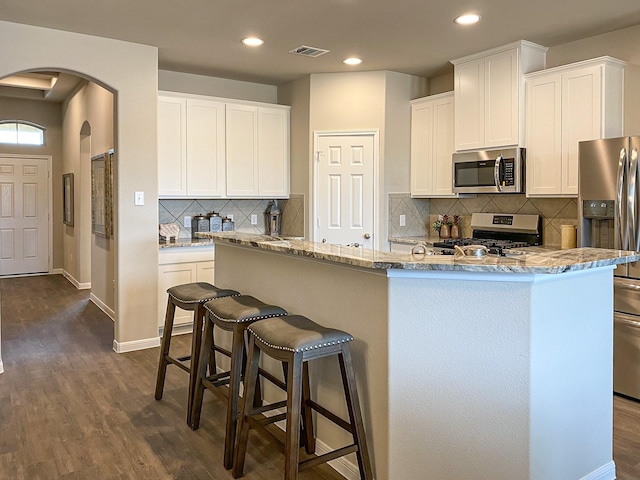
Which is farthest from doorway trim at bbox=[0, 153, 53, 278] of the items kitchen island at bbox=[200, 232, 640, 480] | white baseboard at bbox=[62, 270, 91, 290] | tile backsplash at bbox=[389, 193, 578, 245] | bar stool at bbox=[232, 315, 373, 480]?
kitchen island at bbox=[200, 232, 640, 480]

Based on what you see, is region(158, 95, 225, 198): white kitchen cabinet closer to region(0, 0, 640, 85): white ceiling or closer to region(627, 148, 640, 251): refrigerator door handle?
region(0, 0, 640, 85): white ceiling

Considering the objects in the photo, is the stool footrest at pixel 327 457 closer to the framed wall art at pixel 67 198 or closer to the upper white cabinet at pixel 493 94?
the upper white cabinet at pixel 493 94

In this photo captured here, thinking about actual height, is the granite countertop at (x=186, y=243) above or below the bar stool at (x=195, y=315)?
above

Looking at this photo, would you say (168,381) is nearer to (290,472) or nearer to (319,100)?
(290,472)

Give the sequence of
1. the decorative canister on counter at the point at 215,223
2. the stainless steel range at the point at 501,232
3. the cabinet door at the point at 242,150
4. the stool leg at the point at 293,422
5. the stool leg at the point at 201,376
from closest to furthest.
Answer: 1. the stool leg at the point at 293,422
2. the stool leg at the point at 201,376
3. the stainless steel range at the point at 501,232
4. the cabinet door at the point at 242,150
5. the decorative canister on counter at the point at 215,223

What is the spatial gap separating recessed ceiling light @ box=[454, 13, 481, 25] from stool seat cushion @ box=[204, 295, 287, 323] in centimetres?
248

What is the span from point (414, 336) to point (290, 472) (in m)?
0.76

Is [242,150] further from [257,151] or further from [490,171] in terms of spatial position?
[490,171]

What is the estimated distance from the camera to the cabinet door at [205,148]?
17.3ft

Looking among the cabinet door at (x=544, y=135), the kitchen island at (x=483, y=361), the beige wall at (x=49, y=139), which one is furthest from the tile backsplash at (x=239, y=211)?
the beige wall at (x=49, y=139)

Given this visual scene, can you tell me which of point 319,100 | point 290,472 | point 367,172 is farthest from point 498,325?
point 319,100

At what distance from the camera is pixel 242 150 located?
18.4 ft

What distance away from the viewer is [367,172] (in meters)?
5.42

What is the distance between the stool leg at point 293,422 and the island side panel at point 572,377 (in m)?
0.94
